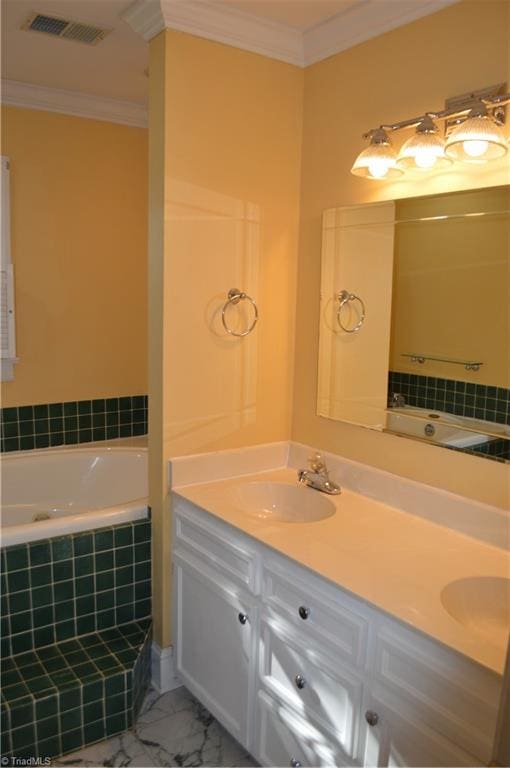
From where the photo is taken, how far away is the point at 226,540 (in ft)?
6.77

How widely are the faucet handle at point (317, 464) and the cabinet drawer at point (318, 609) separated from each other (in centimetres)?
59

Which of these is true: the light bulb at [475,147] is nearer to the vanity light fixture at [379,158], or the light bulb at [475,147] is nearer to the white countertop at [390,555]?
the vanity light fixture at [379,158]

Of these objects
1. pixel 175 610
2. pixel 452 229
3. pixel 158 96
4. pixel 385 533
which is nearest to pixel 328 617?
pixel 385 533

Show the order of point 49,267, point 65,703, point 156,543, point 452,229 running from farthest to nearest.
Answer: point 49,267, point 156,543, point 65,703, point 452,229

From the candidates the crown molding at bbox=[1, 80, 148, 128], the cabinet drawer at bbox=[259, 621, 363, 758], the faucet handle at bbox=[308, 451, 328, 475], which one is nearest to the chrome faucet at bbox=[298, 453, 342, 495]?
the faucet handle at bbox=[308, 451, 328, 475]

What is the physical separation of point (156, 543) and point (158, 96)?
166 centimetres

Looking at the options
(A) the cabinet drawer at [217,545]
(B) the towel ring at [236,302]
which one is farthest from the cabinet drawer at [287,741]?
(B) the towel ring at [236,302]

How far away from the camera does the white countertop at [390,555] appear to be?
1439 millimetres

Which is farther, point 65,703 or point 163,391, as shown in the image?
point 163,391

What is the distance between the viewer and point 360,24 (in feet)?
7.09

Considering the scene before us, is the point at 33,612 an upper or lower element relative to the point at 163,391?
lower

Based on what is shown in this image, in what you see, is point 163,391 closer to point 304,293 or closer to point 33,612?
point 304,293

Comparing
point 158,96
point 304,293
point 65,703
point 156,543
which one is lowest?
point 65,703

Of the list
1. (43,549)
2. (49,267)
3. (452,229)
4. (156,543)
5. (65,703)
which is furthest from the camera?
(49,267)
